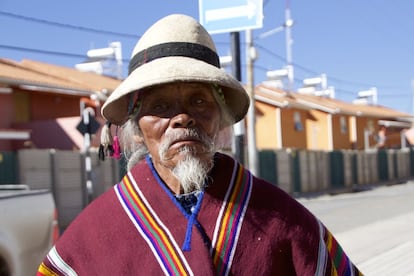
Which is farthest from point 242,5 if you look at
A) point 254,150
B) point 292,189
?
point 292,189

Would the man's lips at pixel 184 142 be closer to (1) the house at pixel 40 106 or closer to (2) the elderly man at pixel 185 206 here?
(2) the elderly man at pixel 185 206

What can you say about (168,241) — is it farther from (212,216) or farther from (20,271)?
(20,271)

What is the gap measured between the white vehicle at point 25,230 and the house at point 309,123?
25640 mm

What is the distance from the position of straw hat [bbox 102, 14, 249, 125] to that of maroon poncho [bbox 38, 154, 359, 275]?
0.32 m

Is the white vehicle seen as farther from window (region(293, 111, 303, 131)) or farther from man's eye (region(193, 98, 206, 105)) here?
window (region(293, 111, 303, 131))

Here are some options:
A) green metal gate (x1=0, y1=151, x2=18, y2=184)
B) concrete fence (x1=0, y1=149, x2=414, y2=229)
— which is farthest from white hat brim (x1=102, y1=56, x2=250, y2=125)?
green metal gate (x1=0, y1=151, x2=18, y2=184)

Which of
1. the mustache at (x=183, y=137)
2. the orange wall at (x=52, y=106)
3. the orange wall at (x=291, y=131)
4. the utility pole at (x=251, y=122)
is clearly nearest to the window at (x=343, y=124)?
the orange wall at (x=291, y=131)

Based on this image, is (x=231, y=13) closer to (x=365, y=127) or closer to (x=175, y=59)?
(x=175, y=59)

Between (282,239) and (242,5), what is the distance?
8086 millimetres

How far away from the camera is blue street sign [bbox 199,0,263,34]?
9.26 m

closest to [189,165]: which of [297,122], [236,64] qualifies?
[236,64]

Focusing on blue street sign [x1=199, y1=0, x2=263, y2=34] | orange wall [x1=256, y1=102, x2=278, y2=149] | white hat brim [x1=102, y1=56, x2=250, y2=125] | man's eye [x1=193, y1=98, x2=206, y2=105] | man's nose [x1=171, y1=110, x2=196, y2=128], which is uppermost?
blue street sign [x1=199, y1=0, x2=263, y2=34]

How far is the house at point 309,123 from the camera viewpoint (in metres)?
31.6

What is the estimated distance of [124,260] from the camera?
160cm
